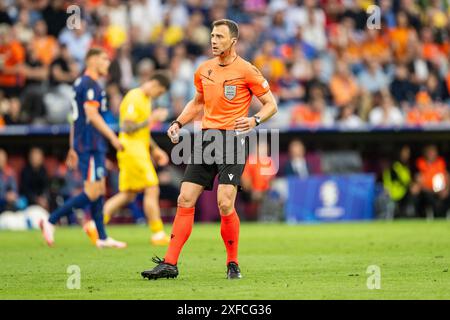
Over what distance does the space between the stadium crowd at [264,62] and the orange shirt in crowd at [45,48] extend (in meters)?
0.04

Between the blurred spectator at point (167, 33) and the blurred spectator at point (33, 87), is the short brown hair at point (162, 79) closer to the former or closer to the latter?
the blurred spectator at point (33, 87)

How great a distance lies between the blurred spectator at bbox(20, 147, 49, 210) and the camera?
20.6 m

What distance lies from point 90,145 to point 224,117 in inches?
190

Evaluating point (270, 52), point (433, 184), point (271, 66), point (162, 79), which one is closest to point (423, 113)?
point (433, 184)

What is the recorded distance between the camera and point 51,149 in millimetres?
21453

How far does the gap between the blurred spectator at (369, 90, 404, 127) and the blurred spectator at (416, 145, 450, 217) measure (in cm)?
111

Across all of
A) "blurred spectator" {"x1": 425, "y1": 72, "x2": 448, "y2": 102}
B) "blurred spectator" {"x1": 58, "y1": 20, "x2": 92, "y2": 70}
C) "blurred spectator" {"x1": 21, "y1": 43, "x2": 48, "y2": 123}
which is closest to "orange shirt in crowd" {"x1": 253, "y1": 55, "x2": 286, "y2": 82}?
"blurred spectator" {"x1": 425, "y1": 72, "x2": 448, "y2": 102}

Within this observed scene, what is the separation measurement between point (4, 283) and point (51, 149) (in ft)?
39.4

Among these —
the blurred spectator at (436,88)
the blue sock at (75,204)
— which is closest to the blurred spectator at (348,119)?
the blurred spectator at (436,88)

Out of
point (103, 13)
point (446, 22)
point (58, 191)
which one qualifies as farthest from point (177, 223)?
point (446, 22)

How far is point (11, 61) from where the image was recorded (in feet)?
74.0

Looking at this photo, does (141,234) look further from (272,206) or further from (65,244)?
(272,206)

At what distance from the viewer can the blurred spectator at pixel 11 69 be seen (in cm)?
2242
